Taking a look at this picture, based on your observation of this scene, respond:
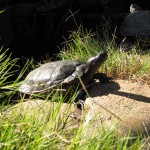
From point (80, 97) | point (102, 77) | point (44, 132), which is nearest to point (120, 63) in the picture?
point (102, 77)

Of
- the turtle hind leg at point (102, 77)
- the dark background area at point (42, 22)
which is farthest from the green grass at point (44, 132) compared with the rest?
the dark background area at point (42, 22)

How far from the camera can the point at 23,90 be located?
4062mm

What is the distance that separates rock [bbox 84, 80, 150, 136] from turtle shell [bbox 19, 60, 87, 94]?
0.90 ft

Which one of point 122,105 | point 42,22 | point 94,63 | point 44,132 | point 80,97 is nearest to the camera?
point 44,132

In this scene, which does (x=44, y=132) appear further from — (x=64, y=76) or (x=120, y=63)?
(x=120, y=63)

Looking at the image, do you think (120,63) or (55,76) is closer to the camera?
(55,76)

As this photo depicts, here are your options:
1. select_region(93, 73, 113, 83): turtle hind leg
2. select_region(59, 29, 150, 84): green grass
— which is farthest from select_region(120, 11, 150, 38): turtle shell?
select_region(93, 73, 113, 83): turtle hind leg

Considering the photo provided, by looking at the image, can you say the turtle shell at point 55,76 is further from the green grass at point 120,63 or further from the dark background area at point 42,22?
the dark background area at point 42,22

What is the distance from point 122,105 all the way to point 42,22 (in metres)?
4.82

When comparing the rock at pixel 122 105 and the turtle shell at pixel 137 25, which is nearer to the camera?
the rock at pixel 122 105

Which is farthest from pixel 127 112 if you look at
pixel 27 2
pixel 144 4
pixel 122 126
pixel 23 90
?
pixel 144 4

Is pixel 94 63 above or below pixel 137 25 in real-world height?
above

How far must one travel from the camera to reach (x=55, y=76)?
419 centimetres

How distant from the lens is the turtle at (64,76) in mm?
4105
